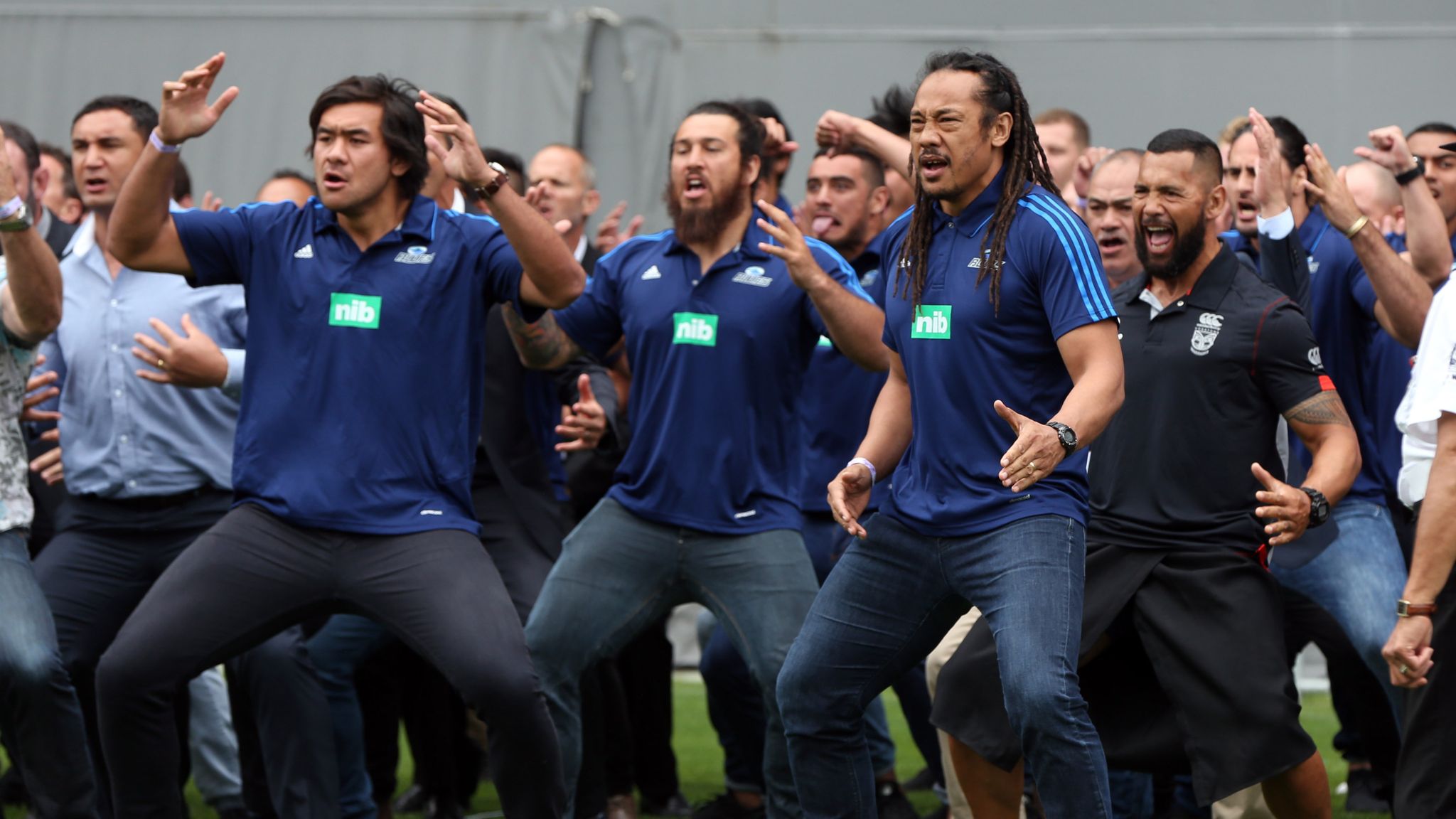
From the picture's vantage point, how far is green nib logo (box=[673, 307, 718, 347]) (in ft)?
19.6

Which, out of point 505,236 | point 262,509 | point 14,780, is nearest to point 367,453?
point 262,509

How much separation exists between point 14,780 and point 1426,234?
5.85 meters

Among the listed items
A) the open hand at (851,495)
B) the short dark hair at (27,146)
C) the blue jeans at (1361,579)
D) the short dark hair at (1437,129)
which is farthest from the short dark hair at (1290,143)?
the short dark hair at (27,146)

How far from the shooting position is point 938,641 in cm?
500

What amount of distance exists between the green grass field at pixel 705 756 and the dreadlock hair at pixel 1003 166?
3.07m

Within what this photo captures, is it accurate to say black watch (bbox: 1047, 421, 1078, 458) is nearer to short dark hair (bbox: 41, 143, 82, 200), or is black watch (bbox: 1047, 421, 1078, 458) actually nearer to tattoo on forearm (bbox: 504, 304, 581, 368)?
tattoo on forearm (bbox: 504, 304, 581, 368)

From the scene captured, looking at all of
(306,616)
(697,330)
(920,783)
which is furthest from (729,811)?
(306,616)

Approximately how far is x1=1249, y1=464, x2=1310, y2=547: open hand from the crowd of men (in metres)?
0.02

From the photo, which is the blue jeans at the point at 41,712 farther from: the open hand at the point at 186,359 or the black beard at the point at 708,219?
the black beard at the point at 708,219

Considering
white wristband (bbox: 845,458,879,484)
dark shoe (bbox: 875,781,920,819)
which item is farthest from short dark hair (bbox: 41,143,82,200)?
white wristband (bbox: 845,458,879,484)

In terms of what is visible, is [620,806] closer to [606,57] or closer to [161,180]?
[161,180]

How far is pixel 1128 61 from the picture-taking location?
9773mm

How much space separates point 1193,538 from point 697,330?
174cm

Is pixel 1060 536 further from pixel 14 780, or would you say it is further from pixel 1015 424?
pixel 14 780
